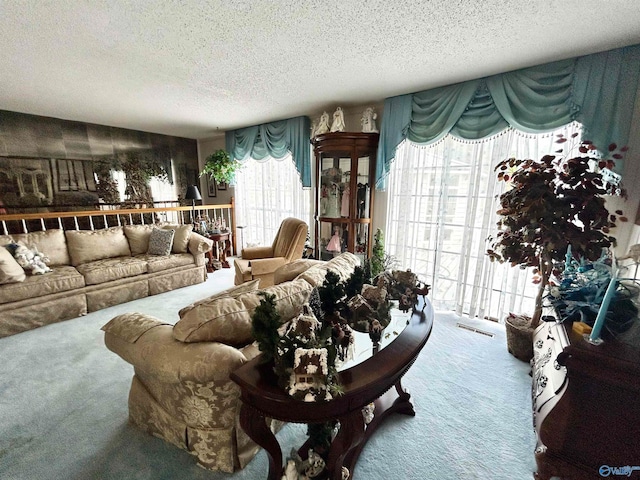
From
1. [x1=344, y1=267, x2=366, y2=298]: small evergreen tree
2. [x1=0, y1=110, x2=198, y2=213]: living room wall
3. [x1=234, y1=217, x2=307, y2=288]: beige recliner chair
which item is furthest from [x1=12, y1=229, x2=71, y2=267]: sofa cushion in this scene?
[x1=344, y1=267, x2=366, y2=298]: small evergreen tree

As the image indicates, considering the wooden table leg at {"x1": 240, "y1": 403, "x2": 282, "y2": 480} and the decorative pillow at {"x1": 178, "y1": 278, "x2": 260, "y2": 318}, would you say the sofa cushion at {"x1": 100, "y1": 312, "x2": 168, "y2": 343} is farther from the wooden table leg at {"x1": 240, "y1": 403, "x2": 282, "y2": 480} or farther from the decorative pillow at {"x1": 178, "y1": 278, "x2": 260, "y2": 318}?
the wooden table leg at {"x1": 240, "y1": 403, "x2": 282, "y2": 480}

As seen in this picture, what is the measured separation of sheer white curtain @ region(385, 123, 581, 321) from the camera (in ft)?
8.02

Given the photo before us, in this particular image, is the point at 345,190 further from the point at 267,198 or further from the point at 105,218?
the point at 105,218

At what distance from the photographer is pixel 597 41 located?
172 centimetres

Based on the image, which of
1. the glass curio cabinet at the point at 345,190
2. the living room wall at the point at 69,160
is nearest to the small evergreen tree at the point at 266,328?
the glass curio cabinet at the point at 345,190

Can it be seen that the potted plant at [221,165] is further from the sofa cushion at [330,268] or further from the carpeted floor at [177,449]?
the sofa cushion at [330,268]

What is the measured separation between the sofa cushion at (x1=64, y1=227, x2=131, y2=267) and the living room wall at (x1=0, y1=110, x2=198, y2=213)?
131 cm

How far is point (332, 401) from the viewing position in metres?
0.84

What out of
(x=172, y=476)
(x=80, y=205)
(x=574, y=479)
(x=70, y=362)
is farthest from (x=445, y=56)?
(x=80, y=205)

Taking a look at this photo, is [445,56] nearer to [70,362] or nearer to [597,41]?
[597,41]

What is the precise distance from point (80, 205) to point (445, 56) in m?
5.27

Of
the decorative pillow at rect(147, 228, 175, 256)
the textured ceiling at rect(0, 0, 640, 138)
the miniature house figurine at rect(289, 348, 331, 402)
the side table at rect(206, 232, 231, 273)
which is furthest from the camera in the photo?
the side table at rect(206, 232, 231, 273)

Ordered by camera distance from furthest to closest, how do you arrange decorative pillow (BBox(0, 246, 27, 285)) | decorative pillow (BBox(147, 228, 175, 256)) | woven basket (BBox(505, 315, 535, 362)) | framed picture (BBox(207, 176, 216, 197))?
framed picture (BBox(207, 176, 216, 197)) → decorative pillow (BBox(147, 228, 175, 256)) → decorative pillow (BBox(0, 246, 27, 285)) → woven basket (BBox(505, 315, 535, 362))

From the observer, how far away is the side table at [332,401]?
845 millimetres
